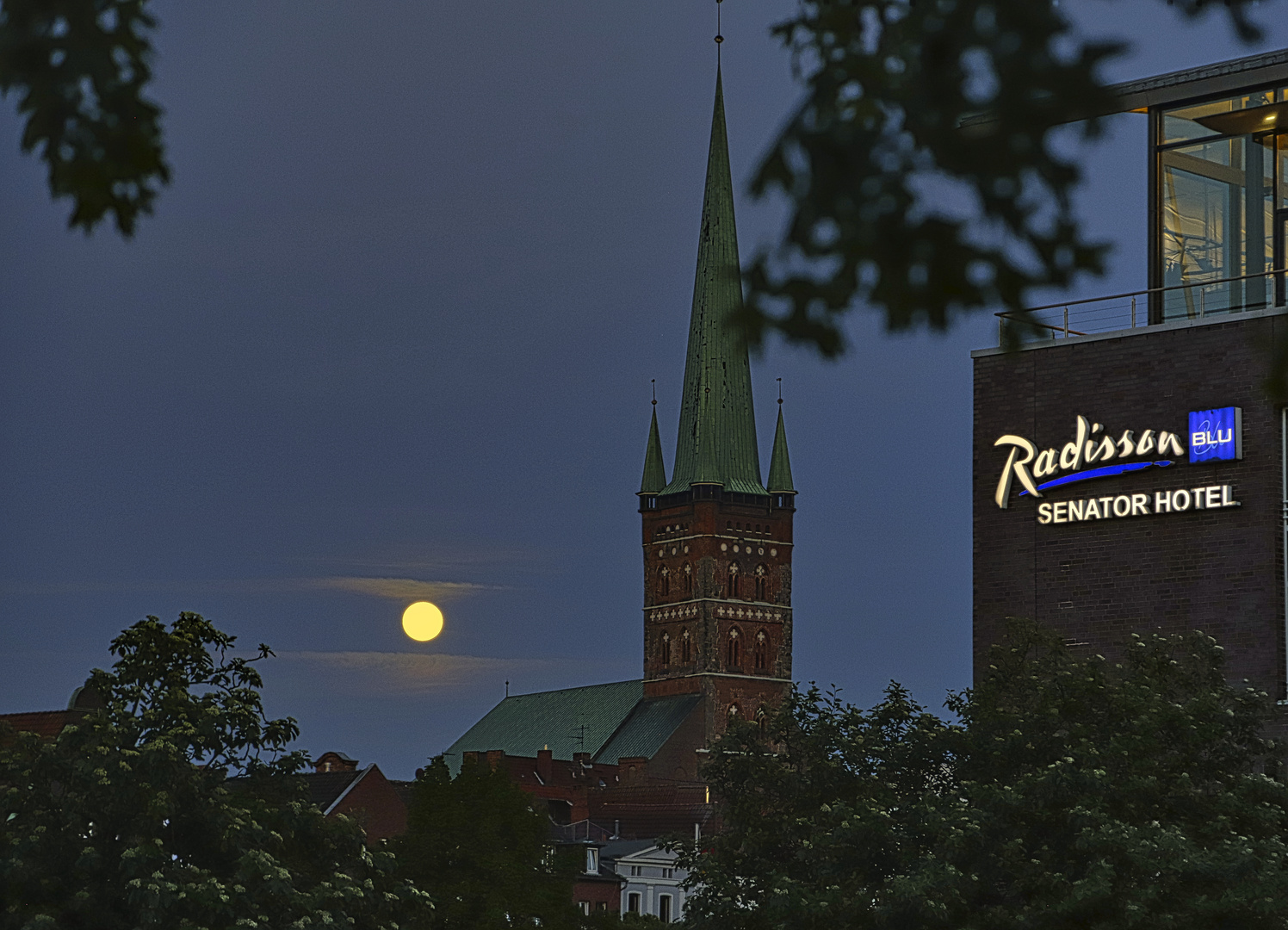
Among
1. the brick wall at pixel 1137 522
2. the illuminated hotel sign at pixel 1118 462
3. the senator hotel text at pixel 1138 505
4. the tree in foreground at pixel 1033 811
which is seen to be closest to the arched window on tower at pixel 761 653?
the brick wall at pixel 1137 522

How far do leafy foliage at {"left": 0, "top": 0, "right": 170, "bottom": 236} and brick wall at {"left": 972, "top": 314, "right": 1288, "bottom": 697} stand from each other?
33.2m

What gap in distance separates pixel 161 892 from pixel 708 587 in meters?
136

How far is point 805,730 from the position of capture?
35.9 meters

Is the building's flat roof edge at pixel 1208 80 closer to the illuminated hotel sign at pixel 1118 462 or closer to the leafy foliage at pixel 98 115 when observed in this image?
the illuminated hotel sign at pixel 1118 462

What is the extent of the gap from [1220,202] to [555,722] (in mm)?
148344

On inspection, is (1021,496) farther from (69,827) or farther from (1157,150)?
(69,827)

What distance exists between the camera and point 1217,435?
37.0 meters

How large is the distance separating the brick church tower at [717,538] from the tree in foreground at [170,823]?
127141 millimetres

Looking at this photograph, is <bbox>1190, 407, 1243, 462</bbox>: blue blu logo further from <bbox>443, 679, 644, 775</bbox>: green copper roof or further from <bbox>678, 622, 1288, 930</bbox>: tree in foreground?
<bbox>443, 679, 644, 775</bbox>: green copper roof

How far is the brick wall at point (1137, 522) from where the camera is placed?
3634 centimetres

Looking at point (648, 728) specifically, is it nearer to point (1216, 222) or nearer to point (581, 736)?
point (581, 736)

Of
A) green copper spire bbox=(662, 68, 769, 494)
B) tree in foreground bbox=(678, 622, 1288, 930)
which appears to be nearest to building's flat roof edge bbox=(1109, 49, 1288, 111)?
tree in foreground bbox=(678, 622, 1288, 930)

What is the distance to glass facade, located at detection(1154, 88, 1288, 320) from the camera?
36781mm

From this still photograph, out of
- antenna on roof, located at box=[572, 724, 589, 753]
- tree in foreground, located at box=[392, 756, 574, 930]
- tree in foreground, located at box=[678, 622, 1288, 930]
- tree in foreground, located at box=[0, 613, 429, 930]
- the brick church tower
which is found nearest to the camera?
tree in foreground, located at box=[678, 622, 1288, 930]
